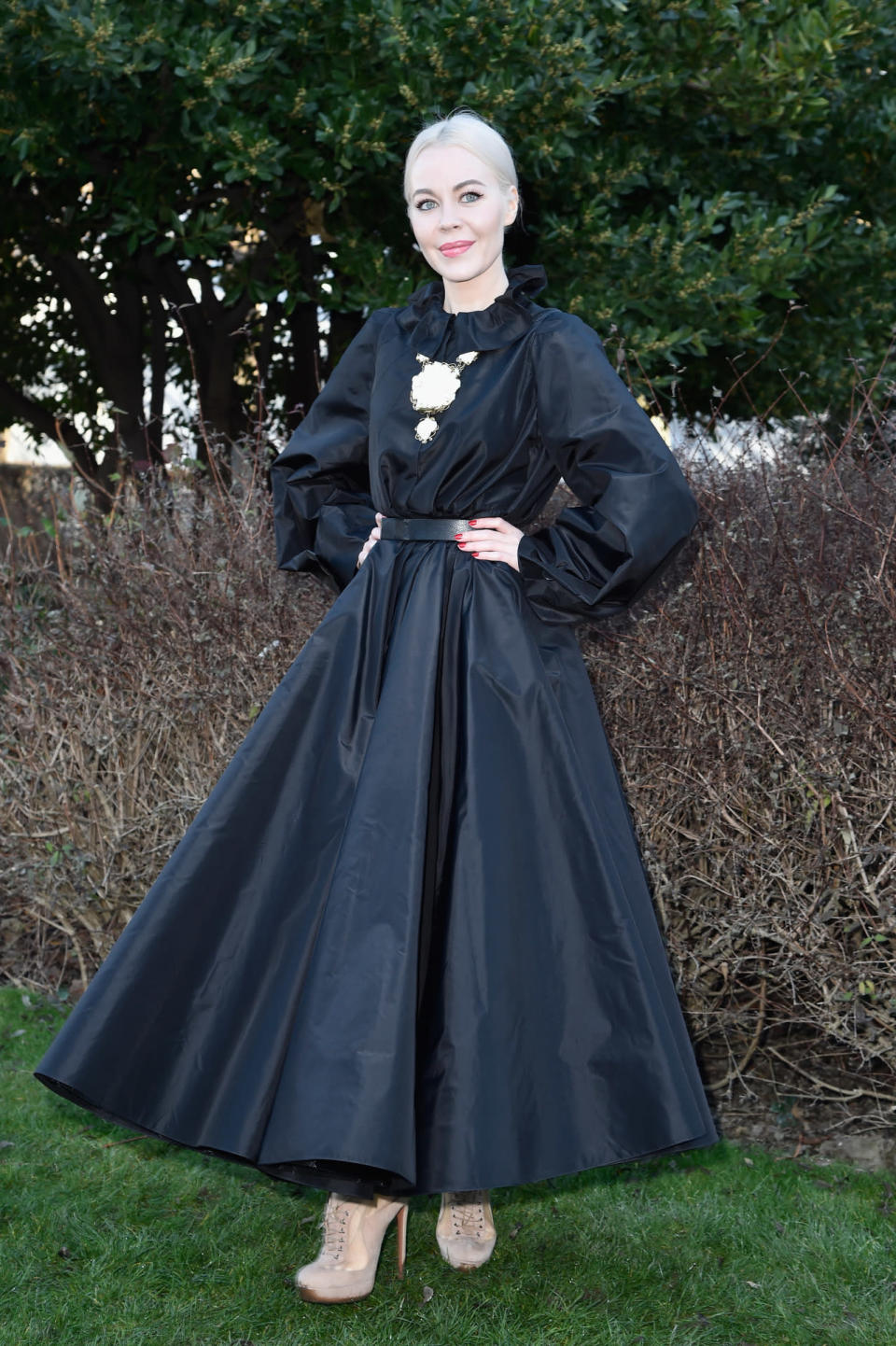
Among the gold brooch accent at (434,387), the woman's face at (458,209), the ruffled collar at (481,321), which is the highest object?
the woman's face at (458,209)

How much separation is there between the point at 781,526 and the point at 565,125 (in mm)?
2980

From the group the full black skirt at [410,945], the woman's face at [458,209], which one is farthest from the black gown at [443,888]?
the woman's face at [458,209]

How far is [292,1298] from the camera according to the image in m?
2.60

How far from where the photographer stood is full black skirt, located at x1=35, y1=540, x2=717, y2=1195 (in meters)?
2.20

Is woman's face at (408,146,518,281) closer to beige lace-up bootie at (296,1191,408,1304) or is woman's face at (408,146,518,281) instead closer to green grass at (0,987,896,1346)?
beige lace-up bootie at (296,1191,408,1304)

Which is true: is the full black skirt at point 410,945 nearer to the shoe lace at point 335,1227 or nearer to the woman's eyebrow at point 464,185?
the shoe lace at point 335,1227

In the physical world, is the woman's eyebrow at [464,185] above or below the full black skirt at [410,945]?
above

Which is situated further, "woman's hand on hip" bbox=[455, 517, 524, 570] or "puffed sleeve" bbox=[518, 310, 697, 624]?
"woman's hand on hip" bbox=[455, 517, 524, 570]

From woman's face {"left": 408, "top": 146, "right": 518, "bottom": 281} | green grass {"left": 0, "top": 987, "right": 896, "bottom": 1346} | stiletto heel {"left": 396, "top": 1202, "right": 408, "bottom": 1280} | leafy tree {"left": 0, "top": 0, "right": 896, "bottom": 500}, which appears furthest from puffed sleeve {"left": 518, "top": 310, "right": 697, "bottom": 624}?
leafy tree {"left": 0, "top": 0, "right": 896, "bottom": 500}

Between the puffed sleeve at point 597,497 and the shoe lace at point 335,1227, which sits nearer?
the puffed sleeve at point 597,497

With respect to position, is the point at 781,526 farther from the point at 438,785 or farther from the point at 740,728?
the point at 438,785

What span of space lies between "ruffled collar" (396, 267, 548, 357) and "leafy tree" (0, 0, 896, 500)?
2.11 metres

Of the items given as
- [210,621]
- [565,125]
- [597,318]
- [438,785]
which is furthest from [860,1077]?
[565,125]

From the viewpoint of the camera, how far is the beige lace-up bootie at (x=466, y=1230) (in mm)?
2729
